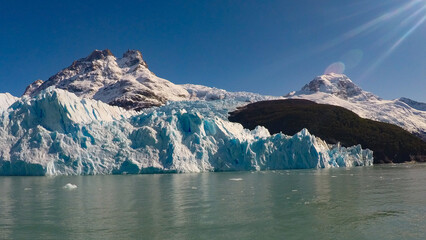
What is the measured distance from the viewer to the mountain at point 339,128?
261 ft

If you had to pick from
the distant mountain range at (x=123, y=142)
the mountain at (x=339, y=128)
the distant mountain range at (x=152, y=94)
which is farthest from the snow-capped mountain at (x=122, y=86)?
the distant mountain range at (x=123, y=142)

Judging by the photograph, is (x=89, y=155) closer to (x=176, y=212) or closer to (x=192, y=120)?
(x=192, y=120)

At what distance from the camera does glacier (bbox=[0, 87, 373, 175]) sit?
109 ft

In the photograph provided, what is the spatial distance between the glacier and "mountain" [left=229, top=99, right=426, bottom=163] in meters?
43.1

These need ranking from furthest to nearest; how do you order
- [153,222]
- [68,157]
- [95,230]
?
[68,157], [153,222], [95,230]

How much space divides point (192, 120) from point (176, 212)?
25.9m

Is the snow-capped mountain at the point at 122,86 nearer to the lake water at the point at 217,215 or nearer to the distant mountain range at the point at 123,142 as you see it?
the distant mountain range at the point at 123,142

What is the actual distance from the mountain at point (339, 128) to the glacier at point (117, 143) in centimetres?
4314

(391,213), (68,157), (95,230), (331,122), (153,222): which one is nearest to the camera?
(95,230)

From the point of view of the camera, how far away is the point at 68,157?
108 ft

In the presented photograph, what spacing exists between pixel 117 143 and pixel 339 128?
213 ft

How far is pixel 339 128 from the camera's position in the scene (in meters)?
86.2

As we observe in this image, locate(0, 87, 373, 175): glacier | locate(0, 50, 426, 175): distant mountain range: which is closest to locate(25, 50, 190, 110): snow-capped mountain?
locate(0, 50, 426, 175): distant mountain range

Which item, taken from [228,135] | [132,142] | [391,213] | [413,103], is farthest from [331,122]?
[413,103]
